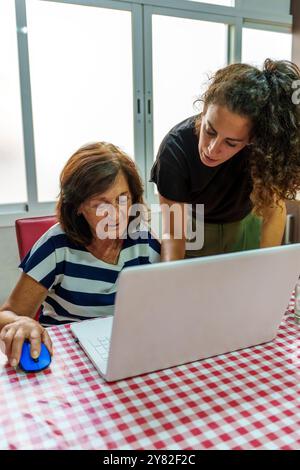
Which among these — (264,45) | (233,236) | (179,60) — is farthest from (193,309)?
(264,45)

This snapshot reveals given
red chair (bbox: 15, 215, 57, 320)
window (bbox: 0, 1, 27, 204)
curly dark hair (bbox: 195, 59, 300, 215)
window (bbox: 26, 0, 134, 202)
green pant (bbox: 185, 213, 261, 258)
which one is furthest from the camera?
window (bbox: 26, 0, 134, 202)

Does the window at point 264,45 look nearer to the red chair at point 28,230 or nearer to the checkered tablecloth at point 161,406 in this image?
the red chair at point 28,230

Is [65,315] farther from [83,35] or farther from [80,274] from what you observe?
[83,35]

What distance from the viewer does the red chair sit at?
1415mm

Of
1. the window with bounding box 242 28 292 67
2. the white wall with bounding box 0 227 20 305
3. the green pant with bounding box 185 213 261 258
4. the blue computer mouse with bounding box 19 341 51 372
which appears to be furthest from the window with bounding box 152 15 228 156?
the blue computer mouse with bounding box 19 341 51 372

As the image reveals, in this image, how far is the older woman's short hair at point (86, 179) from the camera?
116 centimetres

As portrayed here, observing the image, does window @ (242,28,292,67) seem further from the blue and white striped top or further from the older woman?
the blue and white striped top

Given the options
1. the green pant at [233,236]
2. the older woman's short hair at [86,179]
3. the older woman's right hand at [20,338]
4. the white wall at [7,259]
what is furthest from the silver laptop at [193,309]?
the white wall at [7,259]

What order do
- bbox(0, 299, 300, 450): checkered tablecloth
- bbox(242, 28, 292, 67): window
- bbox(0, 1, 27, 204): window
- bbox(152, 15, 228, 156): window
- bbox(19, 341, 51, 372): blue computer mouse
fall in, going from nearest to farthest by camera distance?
bbox(0, 299, 300, 450): checkered tablecloth → bbox(19, 341, 51, 372): blue computer mouse → bbox(0, 1, 27, 204): window → bbox(152, 15, 228, 156): window → bbox(242, 28, 292, 67): window

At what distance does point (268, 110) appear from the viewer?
3.69 ft

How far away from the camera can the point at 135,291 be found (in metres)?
0.69

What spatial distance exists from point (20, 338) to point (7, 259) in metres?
1.88

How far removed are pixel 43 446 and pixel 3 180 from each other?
87.2 inches

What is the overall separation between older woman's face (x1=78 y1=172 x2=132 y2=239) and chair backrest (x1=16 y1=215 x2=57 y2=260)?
272mm
